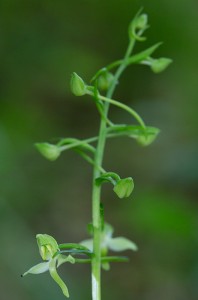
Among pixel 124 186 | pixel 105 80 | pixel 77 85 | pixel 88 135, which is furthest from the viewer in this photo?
pixel 88 135

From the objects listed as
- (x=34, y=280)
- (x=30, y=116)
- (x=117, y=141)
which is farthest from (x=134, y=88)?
(x=34, y=280)

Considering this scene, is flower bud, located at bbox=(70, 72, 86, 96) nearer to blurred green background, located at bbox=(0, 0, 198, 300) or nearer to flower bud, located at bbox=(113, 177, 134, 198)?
flower bud, located at bbox=(113, 177, 134, 198)

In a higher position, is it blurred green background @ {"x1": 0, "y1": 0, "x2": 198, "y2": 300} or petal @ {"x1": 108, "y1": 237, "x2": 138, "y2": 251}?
blurred green background @ {"x1": 0, "y1": 0, "x2": 198, "y2": 300}

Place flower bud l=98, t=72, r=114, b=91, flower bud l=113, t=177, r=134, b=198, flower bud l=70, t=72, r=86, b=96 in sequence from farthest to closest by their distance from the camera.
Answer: flower bud l=98, t=72, r=114, b=91 < flower bud l=70, t=72, r=86, b=96 < flower bud l=113, t=177, r=134, b=198

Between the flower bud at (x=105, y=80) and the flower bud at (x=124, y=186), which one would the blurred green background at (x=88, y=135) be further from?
the flower bud at (x=124, y=186)

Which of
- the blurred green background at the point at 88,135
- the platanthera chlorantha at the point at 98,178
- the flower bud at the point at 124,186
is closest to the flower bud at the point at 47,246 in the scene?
the platanthera chlorantha at the point at 98,178

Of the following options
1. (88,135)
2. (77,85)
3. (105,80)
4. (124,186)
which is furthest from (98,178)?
(88,135)

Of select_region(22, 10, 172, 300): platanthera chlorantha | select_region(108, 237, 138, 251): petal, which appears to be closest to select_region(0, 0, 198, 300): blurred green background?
select_region(108, 237, 138, 251): petal

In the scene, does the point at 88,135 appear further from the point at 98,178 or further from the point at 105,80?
the point at 98,178
